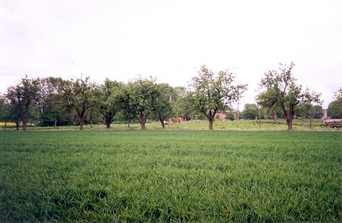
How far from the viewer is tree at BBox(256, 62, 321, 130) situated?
3419cm

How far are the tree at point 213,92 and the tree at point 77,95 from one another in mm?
22231

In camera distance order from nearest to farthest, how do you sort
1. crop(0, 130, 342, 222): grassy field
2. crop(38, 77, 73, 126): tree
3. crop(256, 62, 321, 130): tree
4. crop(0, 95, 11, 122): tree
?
crop(0, 130, 342, 222): grassy field < crop(256, 62, 321, 130): tree < crop(0, 95, 11, 122): tree < crop(38, 77, 73, 126): tree

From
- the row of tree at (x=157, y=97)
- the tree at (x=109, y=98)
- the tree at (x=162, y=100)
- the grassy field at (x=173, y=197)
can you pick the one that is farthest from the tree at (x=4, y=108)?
the grassy field at (x=173, y=197)

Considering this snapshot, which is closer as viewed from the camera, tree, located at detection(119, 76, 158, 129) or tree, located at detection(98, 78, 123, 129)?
tree, located at detection(119, 76, 158, 129)

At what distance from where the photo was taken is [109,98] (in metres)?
42.8

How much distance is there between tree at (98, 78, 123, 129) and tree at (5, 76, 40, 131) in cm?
1375

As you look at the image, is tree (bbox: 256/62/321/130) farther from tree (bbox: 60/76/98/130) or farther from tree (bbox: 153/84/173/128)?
tree (bbox: 60/76/98/130)

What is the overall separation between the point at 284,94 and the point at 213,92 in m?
12.2

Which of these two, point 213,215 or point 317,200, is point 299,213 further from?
point 213,215

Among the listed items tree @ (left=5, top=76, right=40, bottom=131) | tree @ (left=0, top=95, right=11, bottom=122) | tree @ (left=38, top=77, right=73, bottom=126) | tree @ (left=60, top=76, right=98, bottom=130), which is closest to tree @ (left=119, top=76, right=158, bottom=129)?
tree @ (left=60, top=76, right=98, bottom=130)

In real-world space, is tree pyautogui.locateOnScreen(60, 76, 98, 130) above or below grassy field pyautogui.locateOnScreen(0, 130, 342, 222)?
above

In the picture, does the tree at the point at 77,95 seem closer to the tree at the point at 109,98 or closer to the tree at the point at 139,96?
the tree at the point at 109,98

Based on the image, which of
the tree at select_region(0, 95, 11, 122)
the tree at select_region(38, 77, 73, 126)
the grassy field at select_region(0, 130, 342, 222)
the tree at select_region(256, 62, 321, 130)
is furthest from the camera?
the tree at select_region(38, 77, 73, 126)

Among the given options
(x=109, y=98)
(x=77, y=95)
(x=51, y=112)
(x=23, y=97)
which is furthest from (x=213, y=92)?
(x=51, y=112)
